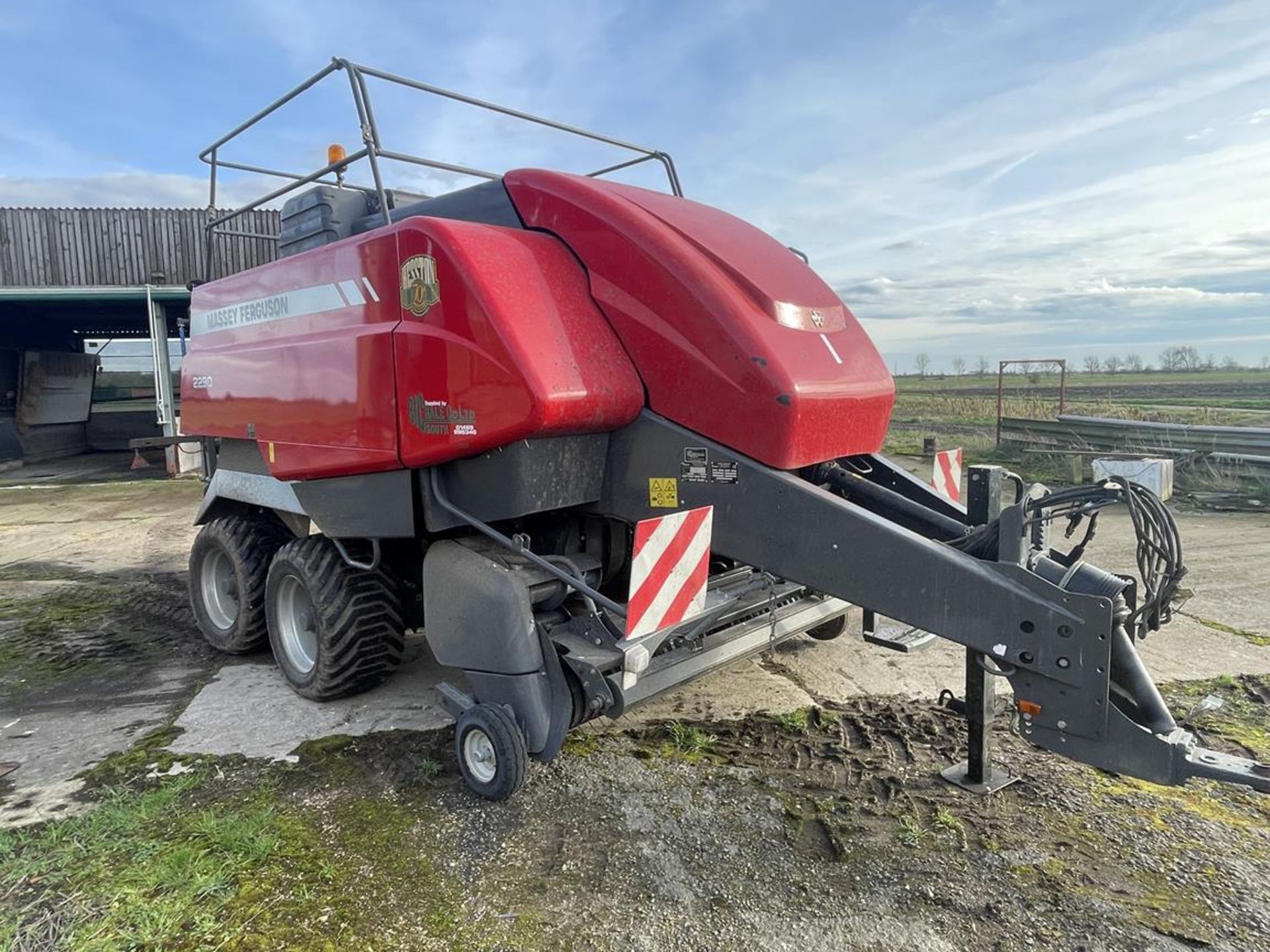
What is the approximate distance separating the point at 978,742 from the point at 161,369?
46.9 ft

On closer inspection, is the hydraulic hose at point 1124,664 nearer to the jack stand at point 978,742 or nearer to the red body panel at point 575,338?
the jack stand at point 978,742

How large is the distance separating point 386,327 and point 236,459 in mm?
1837

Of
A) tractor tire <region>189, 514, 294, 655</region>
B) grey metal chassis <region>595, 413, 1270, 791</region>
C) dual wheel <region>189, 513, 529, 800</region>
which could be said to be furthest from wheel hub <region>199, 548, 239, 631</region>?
grey metal chassis <region>595, 413, 1270, 791</region>

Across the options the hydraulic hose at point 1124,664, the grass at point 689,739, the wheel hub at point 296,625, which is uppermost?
the hydraulic hose at point 1124,664

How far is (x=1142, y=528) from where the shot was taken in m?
2.58

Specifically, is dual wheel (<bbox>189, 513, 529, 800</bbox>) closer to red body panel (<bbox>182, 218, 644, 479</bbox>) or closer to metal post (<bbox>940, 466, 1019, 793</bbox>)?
red body panel (<bbox>182, 218, 644, 479</bbox>)

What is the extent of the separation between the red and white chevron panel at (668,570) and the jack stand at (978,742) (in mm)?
977

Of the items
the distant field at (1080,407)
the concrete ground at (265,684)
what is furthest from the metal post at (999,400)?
the concrete ground at (265,684)

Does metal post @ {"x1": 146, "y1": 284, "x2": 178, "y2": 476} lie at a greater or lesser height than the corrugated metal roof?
lesser

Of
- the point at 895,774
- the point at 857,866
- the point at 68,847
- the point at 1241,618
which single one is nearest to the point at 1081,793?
the point at 895,774

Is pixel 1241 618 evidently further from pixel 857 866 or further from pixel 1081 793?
pixel 857 866

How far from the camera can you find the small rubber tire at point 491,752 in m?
2.97

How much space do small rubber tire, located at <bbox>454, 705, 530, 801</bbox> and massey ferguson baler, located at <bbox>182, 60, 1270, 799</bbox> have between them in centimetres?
1

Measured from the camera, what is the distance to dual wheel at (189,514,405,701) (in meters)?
3.94
